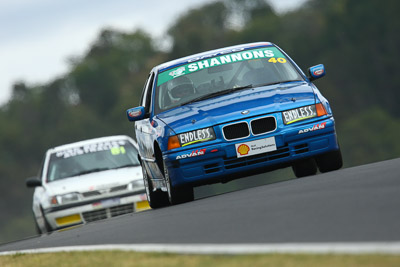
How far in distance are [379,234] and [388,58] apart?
94.6 metres

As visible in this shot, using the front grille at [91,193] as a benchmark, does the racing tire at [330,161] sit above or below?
above

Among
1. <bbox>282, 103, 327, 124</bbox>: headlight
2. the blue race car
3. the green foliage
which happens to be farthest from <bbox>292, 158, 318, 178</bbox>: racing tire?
the green foliage

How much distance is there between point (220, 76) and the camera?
13.4 meters

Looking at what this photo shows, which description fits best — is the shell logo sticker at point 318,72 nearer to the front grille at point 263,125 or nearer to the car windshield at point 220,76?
the car windshield at point 220,76

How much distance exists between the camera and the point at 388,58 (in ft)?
327

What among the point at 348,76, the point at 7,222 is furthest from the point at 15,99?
the point at 348,76

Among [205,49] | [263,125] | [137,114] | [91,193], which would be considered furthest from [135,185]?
[205,49]

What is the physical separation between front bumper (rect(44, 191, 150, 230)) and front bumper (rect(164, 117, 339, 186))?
15.7 ft

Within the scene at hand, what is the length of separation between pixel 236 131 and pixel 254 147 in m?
0.25

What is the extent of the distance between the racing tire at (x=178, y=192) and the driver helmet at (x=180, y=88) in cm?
115

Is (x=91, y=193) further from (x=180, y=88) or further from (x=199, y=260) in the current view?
(x=199, y=260)

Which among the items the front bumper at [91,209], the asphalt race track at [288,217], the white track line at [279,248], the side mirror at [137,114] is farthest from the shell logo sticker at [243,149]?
the front bumper at [91,209]

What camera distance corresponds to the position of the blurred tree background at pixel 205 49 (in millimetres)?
97125

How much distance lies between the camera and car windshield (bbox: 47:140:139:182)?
18.1 meters
